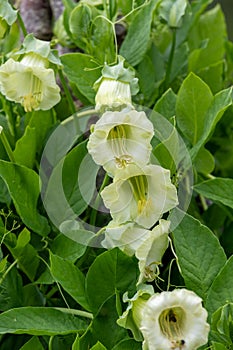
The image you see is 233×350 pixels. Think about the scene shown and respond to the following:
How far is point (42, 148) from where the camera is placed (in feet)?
2.20

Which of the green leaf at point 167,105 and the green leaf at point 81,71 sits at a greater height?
the green leaf at point 81,71

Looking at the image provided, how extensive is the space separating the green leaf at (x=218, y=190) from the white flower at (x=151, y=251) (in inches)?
4.3

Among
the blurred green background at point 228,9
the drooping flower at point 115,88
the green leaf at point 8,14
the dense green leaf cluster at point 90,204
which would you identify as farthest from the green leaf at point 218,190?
the blurred green background at point 228,9

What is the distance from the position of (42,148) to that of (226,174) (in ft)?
0.84

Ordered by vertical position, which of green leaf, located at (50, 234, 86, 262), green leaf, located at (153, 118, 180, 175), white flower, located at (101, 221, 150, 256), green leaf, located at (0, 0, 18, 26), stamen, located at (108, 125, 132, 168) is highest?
green leaf, located at (0, 0, 18, 26)

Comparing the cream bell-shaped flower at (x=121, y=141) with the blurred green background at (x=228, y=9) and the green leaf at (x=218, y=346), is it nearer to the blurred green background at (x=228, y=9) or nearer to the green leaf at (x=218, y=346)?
the green leaf at (x=218, y=346)

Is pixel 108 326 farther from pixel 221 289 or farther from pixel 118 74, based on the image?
pixel 118 74

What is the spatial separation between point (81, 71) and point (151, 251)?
0.23 meters

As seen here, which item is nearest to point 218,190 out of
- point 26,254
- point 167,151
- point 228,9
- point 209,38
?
point 167,151

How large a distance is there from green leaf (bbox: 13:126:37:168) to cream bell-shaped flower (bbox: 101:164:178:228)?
15 centimetres

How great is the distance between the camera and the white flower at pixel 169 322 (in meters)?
0.42

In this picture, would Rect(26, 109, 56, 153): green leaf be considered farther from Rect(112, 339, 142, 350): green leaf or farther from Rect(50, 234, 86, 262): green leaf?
Rect(112, 339, 142, 350): green leaf

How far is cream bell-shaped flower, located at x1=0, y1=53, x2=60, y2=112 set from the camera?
1.90ft

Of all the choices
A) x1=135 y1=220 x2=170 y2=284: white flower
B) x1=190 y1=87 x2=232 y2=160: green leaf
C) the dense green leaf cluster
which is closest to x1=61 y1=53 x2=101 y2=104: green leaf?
the dense green leaf cluster
